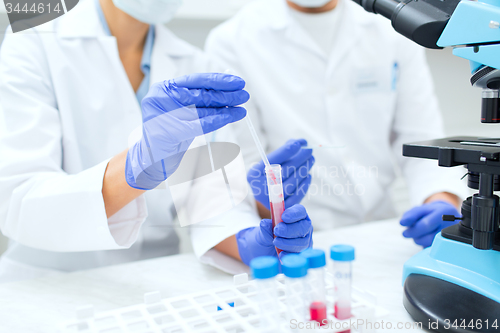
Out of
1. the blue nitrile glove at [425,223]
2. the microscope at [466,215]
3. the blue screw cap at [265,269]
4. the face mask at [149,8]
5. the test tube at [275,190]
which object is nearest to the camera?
the blue screw cap at [265,269]

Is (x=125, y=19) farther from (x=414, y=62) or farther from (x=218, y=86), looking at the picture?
(x=414, y=62)

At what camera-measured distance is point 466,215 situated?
2.35 feet

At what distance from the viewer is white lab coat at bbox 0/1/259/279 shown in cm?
85

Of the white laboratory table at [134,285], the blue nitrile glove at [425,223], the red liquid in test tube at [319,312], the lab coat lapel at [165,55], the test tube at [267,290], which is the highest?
the lab coat lapel at [165,55]

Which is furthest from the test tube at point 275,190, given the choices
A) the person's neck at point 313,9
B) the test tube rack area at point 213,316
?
the person's neck at point 313,9

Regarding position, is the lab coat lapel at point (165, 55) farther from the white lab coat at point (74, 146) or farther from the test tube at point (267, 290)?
the test tube at point (267, 290)

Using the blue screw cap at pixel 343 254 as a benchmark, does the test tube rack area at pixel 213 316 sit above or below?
below

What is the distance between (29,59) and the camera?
3.23ft

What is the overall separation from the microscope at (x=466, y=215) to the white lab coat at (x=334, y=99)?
0.69 metres

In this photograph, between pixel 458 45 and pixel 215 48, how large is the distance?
0.94 meters

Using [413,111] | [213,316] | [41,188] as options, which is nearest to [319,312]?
[213,316]

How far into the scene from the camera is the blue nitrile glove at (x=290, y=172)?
0.94 metres

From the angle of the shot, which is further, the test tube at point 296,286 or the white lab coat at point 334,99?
the white lab coat at point 334,99

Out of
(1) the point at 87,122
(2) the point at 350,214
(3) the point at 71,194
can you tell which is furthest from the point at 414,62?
(3) the point at 71,194
